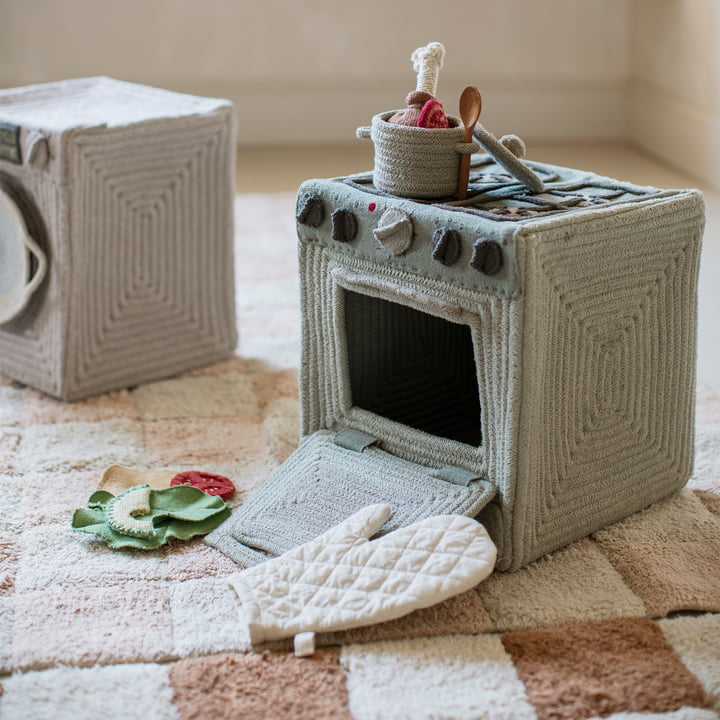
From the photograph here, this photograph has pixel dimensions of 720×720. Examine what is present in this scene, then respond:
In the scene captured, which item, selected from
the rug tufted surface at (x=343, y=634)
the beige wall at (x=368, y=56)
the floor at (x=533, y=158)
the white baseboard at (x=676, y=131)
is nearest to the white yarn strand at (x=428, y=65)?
the rug tufted surface at (x=343, y=634)

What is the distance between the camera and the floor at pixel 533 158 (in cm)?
311

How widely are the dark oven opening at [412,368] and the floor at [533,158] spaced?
1.19m

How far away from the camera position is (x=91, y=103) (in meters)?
1.89

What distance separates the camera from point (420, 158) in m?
1.30

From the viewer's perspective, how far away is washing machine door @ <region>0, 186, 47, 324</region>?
67.5 inches

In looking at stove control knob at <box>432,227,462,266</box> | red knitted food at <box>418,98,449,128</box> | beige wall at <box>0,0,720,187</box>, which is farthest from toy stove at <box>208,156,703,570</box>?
beige wall at <box>0,0,720,187</box>

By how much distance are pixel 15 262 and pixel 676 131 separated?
2.32 meters

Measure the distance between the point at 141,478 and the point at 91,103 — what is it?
0.76 m

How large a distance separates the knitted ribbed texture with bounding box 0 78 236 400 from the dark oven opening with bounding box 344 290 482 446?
0.47 m

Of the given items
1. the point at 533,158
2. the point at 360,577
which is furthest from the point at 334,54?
the point at 360,577

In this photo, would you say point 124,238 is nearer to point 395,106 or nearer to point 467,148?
point 467,148

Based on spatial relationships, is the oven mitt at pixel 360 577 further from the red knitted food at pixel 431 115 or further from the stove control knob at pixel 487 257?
the red knitted food at pixel 431 115

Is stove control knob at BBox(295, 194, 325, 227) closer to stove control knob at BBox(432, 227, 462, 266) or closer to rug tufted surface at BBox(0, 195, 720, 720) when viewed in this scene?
stove control knob at BBox(432, 227, 462, 266)

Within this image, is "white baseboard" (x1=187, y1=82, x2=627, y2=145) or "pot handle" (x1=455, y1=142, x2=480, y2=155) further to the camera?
"white baseboard" (x1=187, y1=82, x2=627, y2=145)
